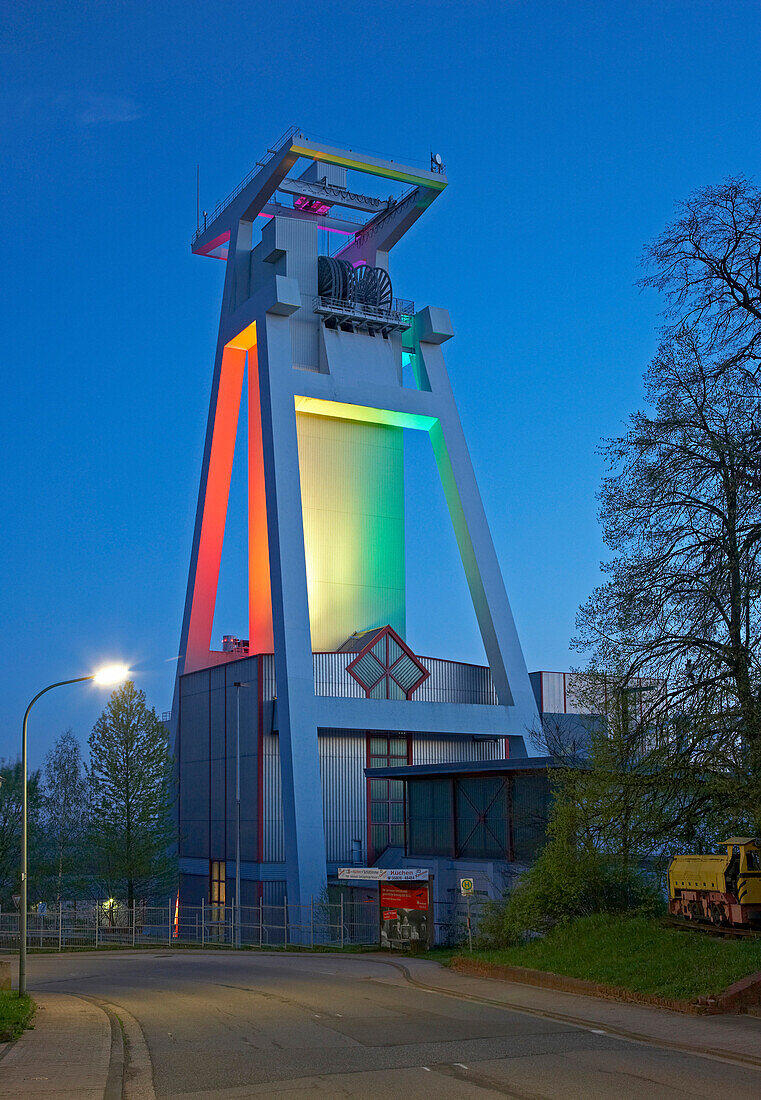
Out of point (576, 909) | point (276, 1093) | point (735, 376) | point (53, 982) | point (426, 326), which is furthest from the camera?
point (426, 326)

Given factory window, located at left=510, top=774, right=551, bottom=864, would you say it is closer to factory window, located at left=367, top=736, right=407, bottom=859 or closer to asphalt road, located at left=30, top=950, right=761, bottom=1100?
asphalt road, located at left=30, top=950, right=761, bottom=1100

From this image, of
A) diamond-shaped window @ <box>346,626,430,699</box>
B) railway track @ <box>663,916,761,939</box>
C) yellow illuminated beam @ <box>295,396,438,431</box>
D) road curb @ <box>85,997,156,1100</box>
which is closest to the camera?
road curb @ <box>85,997,156,1100</box>

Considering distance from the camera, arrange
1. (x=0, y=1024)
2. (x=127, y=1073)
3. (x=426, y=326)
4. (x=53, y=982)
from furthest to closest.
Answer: (x=426, y=326) → (x=53, y=982) → (x=0, y=1024) → (x=127, y=1073)

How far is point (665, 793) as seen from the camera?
2134 centimetres

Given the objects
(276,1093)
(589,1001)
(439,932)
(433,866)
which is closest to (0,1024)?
(276,1093)

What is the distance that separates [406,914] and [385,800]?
→ 1489 cm

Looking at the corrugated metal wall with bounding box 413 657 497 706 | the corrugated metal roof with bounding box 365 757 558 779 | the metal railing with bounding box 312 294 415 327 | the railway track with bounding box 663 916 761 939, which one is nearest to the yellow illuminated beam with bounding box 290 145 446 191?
the metal railing with bounding box 312 294 415 327

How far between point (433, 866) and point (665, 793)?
20.3 meters

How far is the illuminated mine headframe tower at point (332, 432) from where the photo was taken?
171 ft

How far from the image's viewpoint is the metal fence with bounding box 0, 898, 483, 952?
4297cm

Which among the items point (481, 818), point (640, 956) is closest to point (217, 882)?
point (481, 818)

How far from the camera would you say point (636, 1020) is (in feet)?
63.8

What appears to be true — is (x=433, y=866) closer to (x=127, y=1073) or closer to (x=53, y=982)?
(x=53, y=982)

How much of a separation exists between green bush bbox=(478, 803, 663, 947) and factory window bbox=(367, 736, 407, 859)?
21917 millimetres
